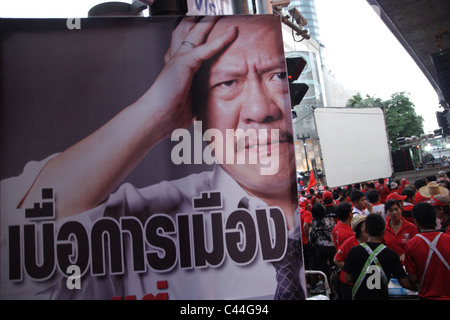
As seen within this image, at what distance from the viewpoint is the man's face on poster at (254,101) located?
2359mm

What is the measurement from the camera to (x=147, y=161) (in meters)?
2.31

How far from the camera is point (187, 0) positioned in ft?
Answer: 10.4

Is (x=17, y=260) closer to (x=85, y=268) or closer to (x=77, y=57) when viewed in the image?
(x=85, y=268)

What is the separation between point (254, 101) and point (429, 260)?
2.67 metres

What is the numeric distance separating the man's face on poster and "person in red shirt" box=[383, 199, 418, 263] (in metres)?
3.81

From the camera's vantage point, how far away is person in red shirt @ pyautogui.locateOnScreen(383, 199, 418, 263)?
5.37m

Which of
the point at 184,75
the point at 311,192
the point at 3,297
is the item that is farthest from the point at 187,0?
the point at 311,192

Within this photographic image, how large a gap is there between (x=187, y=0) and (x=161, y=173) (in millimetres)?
1683

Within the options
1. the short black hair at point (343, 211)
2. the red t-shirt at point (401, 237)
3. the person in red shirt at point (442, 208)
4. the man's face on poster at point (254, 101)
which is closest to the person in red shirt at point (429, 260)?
the red t-shirt at point (401, 237)

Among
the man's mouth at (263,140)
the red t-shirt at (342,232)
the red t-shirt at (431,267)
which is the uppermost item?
the man's mouth at (263,140)

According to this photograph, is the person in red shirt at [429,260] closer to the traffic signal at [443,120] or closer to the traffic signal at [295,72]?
the traffic signal at [295,72]

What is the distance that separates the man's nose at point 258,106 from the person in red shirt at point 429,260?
247cm

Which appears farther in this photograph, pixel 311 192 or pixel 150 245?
pixel 311 192
